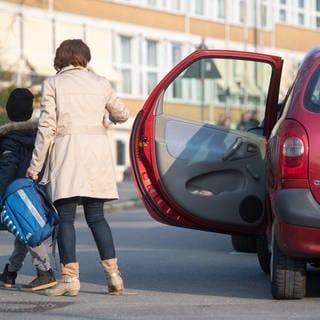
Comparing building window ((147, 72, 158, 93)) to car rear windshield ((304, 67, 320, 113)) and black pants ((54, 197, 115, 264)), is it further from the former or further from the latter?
car rear windshield ((304, 67, 320, 113))

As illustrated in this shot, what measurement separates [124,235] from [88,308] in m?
7.68

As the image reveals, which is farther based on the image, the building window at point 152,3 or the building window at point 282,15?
the building window at point 282,15

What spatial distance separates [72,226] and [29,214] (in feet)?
1.04

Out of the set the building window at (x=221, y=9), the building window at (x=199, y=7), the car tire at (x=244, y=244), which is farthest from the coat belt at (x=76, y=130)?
the building window at (x=221, y=9)

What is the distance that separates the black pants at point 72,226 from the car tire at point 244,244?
11.6 feet

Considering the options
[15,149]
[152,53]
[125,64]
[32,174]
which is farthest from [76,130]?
[152,53]

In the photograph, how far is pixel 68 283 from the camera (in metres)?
9.91

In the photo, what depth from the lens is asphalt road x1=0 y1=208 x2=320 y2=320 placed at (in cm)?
890

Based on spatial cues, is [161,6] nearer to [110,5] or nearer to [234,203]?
[110,5]

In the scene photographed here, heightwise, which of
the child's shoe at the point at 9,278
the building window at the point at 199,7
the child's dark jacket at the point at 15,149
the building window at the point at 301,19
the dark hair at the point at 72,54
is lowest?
the child's shoe at the point at 9,278

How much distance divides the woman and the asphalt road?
0.30 meters

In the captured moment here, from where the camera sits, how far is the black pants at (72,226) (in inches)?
392

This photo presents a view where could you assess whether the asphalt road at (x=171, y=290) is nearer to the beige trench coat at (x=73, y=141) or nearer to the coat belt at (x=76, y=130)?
the beige trench coat at (x=73, y=141)

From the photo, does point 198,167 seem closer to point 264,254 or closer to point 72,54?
point 264,254
